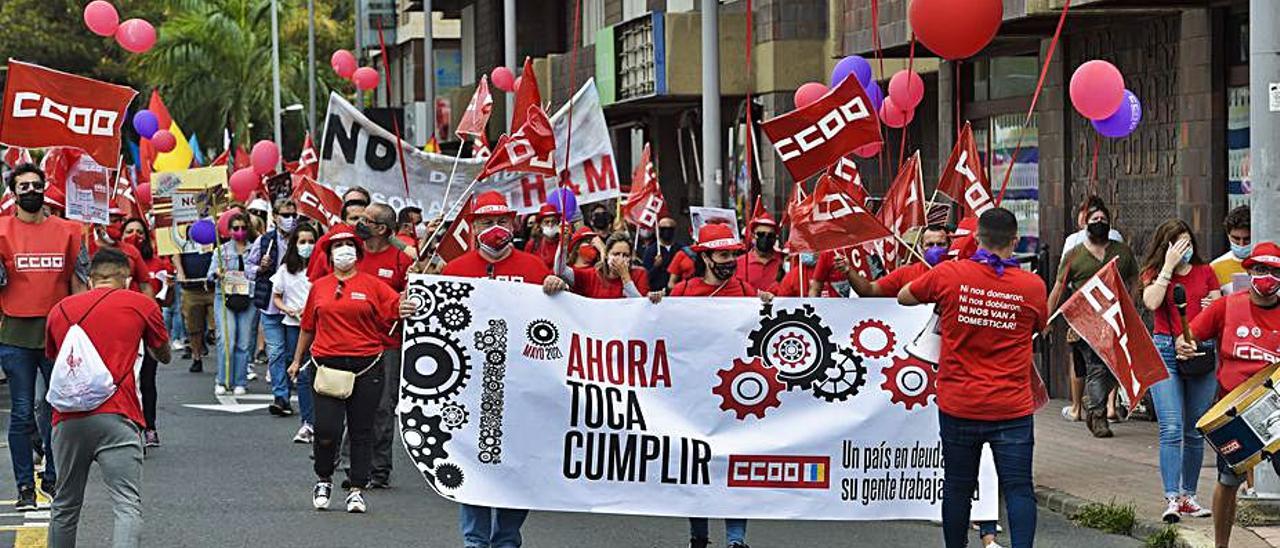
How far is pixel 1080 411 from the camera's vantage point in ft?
53.7

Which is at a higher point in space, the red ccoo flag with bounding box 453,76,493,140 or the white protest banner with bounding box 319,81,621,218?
the red ccoo flag with bounding box 453,76,493,140

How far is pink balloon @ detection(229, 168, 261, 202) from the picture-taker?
28.5 meters

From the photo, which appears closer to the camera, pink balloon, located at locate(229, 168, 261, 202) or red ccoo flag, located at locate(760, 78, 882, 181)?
red ccoo flag, located at locate(760, 78, 882, 181)

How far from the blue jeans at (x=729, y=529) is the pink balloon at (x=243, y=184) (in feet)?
63.3

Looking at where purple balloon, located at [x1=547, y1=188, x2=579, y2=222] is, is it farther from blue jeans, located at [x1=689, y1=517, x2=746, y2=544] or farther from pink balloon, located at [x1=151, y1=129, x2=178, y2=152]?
pink balloon, located at [x1=151, y1=129, x2=178, y2=152]

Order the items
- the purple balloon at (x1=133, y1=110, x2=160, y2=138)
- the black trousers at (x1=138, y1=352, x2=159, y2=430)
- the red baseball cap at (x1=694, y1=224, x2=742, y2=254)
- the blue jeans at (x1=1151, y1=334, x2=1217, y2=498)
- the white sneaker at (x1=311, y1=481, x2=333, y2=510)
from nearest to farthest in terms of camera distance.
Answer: the red baseball cap at (x1=694, y1=224, x2=742, y2=254), the blue jeans at (x1=1151, y1=334, x2=1217, y2=498), the white sneaker at (x1=311, y1=481, x2=333, y2=510), the black trousers at (x1=138, y1=352, x2=159, y2=430), the purple balloon at (x1=133, y1=110, x2=160, y2=138)

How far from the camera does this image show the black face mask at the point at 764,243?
13453mm

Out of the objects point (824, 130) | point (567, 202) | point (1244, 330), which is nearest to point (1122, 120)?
point (824, 130)

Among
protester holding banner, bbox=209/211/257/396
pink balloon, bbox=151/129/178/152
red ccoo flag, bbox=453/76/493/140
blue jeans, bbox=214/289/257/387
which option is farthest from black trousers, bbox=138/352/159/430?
pink balloon, bbox=151/129/178/152

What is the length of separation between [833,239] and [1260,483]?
8.76 ft

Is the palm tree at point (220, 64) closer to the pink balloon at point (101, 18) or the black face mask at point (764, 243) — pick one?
the pink balloon at point (101, 18)

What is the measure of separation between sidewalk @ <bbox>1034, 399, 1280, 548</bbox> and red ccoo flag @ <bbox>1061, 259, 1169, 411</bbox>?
125 centimetres

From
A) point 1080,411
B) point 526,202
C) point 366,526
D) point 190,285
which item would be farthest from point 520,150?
point 190,285

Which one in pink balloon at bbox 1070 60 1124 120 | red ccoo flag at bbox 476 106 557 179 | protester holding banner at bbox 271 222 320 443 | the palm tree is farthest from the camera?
the palm tree
